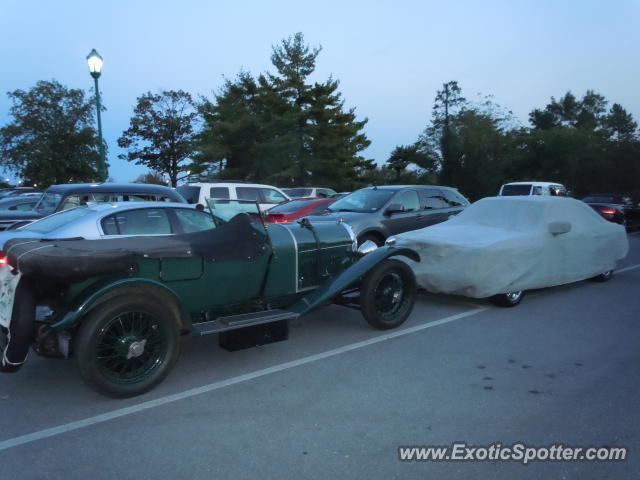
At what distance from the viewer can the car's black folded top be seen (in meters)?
3.61

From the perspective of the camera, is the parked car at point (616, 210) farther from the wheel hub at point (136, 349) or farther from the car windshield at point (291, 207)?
the wheel hub at point (136, 349)

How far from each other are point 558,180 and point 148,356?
43.9m

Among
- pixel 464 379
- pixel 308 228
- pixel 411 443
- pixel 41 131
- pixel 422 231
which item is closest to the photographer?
pixel 411 443

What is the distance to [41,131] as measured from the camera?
31469 mm

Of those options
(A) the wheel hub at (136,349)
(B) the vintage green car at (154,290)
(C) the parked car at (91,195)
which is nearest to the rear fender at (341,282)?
(B) the vintage green car at (154,290)

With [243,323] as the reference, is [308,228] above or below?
above

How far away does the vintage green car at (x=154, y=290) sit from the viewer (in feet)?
12.1

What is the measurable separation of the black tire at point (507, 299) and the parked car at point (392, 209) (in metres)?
3.15

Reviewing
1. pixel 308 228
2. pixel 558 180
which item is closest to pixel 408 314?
pixel 308 228

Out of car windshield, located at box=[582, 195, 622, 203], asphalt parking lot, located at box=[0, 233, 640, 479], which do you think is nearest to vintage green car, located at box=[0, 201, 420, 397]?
asphalt parking lot, located at box=[0, 233, 640, 479]

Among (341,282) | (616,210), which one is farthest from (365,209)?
(616,210)

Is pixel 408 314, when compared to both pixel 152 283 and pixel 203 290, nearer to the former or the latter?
pixel 203 290

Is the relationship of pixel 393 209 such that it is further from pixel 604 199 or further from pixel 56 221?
pixel 604 199

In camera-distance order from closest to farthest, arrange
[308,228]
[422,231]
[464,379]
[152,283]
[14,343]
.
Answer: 1. [14,343]
2. [152,283]
3. [464,379]
4. [308,228]
5. [422,231]
